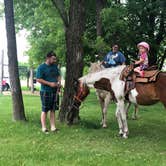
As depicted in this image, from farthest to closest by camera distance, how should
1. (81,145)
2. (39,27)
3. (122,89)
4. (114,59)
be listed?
(39,27) → (114,59) → (122,89) → (81,145)

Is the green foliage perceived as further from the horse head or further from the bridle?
the bridle

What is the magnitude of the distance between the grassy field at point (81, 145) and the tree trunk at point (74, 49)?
2.93ft

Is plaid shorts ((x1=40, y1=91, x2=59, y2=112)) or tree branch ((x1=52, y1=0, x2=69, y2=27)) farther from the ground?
tree branch ((x1=52, y1=0, x2=69, y2=27))

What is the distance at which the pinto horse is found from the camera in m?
8.66

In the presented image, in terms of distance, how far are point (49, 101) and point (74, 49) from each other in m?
1.91

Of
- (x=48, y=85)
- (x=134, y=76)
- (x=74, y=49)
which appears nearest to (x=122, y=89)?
(x=134, y=76)

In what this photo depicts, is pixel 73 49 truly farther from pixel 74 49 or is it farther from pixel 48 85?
pixel 48 85

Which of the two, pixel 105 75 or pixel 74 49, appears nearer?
pixel 105 75

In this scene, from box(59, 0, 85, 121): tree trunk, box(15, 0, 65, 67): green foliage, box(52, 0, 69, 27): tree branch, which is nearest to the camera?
box(59, 0, 85, 121): tree trunk

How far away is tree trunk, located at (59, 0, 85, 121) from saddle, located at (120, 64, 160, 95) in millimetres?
1902

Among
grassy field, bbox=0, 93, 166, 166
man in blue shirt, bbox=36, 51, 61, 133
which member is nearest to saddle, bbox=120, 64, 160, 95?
grassy field, bbox=0, 93, 166, 166

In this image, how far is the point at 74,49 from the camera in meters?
11.0

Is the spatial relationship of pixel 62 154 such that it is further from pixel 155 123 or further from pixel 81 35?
pixel 155 123

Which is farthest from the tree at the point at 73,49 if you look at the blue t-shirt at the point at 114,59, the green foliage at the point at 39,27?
the green foliage at the point at 39,27
